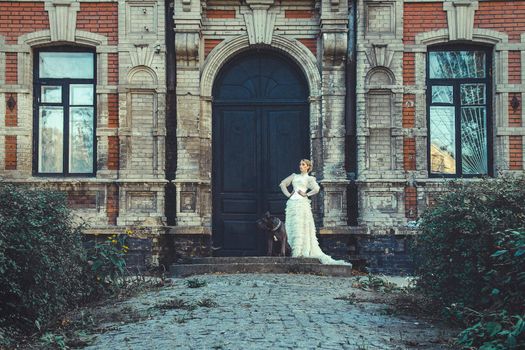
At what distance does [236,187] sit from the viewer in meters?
16.1

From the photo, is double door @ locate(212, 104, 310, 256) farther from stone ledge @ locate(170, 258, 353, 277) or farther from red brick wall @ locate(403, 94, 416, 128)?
stone ledge @ locate(170, 258, 353, 277)

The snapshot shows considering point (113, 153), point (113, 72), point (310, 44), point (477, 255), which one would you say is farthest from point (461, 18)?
point (477, 255)

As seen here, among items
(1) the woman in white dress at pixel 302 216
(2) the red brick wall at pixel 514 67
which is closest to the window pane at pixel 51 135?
(1) the woman in white dress at pixel 302 216

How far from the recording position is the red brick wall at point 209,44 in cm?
1591

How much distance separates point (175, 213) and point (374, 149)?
388 centimetres

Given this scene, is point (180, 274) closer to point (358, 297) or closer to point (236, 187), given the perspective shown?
point (236, 187)

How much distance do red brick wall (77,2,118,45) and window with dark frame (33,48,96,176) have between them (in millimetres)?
491

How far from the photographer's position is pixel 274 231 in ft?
47.7

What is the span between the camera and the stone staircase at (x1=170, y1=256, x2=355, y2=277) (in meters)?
13.8

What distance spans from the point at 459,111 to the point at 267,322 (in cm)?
876

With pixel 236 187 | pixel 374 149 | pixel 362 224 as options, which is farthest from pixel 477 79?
pixel 236 187

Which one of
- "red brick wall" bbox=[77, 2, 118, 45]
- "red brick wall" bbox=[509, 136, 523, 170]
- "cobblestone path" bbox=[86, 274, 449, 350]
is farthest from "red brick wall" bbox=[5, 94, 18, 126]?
"red brick wall" bbox=[509, 136, 523, 170]

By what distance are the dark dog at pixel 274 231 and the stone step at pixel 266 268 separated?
64cm

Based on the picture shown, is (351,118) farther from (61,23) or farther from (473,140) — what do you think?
(61,23)
